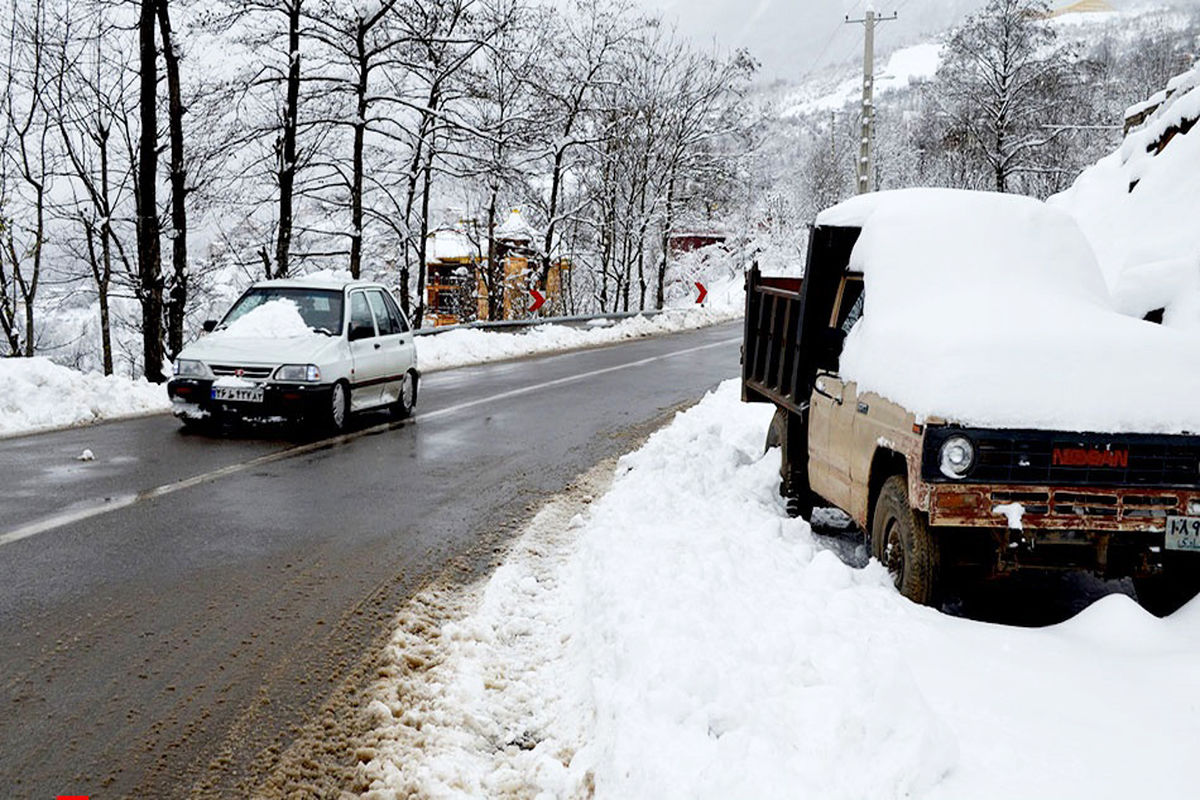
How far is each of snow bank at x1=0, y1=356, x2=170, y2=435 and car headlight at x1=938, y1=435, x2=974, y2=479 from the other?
10.3m

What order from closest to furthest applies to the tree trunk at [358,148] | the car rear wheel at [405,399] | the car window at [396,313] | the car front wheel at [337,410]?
the car front wheel at [337,410]
the car rear wheel at [405,399]
the car window at [396,313]
the tree trunk at [358,148]

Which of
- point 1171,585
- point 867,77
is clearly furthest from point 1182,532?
point 867,77

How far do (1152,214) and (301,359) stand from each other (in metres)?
10.9

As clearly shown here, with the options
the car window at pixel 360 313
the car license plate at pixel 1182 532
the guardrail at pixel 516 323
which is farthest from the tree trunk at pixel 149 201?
the car license plate at pixel 1182 532

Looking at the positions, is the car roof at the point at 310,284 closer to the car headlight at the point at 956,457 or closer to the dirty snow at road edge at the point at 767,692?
the dirty snow at road edge at the point at 767,692

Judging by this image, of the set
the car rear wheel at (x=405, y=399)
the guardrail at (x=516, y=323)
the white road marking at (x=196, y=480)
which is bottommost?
the white road marking at (x=196, y=480)

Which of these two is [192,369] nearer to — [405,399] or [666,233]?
[405,399]

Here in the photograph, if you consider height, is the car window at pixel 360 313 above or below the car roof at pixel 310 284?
below

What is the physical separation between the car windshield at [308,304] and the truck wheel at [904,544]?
8.17 m

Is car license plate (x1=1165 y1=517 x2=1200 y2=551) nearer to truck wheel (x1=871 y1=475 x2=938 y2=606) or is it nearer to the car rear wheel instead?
truck wheel (x1=871 y1=475 x2=938 y2=606)

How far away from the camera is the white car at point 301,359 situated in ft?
35.8

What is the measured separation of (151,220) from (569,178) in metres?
32.7

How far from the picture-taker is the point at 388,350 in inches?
506

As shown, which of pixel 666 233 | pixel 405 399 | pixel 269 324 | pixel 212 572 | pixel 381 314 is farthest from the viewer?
pixel 666 233
